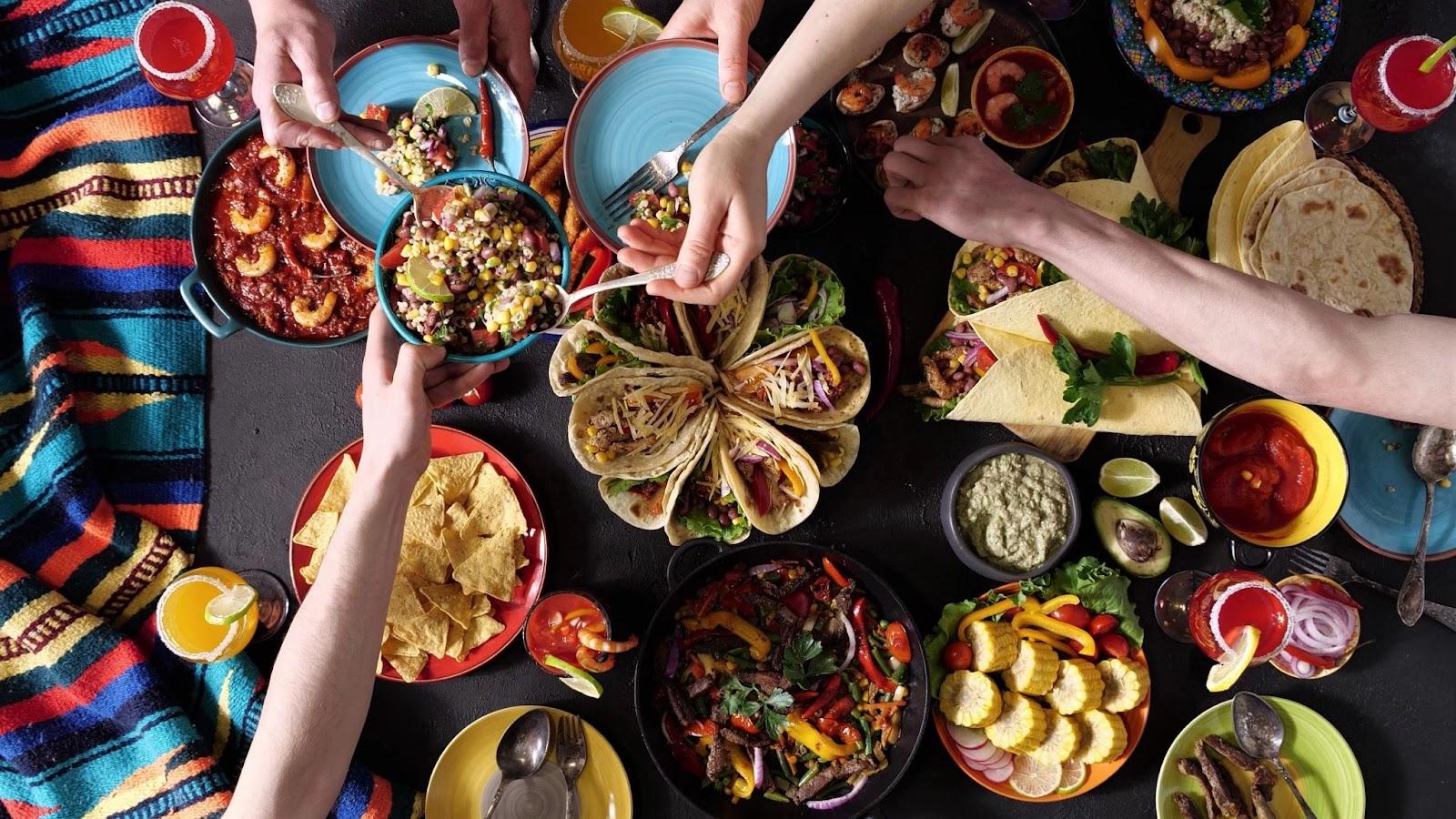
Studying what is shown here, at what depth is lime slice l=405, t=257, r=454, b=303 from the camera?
2.70 metres

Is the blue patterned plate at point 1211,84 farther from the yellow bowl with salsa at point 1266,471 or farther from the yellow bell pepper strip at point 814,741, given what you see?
the yellow bell pepper strip at point 814,741

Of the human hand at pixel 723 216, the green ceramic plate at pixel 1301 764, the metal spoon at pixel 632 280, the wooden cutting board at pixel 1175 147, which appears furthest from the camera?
the wooden cutting board at pixel 1175 147

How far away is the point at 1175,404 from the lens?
317 centimetres

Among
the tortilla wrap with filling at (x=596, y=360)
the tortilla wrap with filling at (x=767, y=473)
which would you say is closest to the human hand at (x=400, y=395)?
the tortilla wrap with filling at (x=596, y=360)

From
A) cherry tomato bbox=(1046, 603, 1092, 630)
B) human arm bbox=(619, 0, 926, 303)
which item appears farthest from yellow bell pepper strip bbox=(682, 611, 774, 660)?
human arm bbox=(619, 0, 926, 303)

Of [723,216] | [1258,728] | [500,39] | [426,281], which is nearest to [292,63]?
[500,39]

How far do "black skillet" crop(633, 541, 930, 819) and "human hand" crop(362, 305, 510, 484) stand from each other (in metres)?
0.98

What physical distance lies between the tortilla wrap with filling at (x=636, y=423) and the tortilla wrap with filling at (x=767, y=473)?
5.1 inches

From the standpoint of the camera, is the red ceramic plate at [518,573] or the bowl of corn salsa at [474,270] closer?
the bowl of corn salsa at [474,270]

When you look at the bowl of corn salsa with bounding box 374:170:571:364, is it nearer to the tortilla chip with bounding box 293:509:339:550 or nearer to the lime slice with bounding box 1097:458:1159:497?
the tortilla chip with bounding box 293:509:339:550

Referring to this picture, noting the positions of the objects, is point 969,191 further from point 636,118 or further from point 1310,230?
point 1310,230

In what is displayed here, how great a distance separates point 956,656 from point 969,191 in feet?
5.32

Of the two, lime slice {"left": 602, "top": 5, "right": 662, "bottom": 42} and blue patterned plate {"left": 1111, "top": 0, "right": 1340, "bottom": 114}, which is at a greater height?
lime slice {"left": 602, "top": 5, "right": 662, "bottom": 42}

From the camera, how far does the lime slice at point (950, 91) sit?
3260 millimetres
